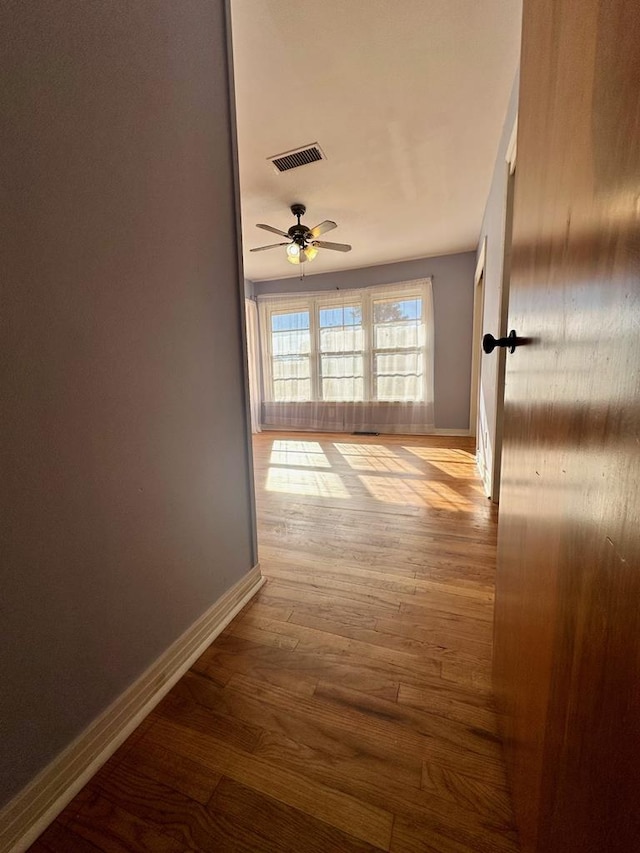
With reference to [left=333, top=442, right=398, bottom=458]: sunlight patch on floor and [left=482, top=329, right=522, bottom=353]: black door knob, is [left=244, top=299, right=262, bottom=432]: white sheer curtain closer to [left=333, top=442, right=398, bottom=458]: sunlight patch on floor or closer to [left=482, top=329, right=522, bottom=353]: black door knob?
[left=333, top=442, right=398, bottom=458]: sunlight patch on floor

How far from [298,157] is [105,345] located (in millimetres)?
2290

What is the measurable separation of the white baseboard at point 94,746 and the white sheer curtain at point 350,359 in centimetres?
425

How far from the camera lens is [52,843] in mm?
714

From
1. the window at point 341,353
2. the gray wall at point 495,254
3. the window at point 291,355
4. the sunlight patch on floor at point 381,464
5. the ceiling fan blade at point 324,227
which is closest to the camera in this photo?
the gray wall at point 495,254

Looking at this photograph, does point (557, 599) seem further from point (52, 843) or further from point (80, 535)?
point (52, 843)

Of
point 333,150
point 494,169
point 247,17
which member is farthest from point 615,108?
point 494,169

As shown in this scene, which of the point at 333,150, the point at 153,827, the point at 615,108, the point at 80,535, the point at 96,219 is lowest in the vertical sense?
the point at 153,827

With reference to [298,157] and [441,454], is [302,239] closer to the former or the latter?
[298,157]

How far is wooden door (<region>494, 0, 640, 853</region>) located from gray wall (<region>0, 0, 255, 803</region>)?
0.98m

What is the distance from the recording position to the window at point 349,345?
4.84 m

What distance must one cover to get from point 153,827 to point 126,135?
1678mm

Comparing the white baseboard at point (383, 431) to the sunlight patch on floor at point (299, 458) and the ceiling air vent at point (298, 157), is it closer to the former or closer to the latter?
the sunlight patch on floor at point (299, 458)

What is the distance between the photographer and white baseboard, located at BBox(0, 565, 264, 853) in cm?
71

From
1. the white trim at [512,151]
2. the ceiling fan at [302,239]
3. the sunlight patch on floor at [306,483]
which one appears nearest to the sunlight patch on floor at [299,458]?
the sunlight patch on floor at [306,483]
